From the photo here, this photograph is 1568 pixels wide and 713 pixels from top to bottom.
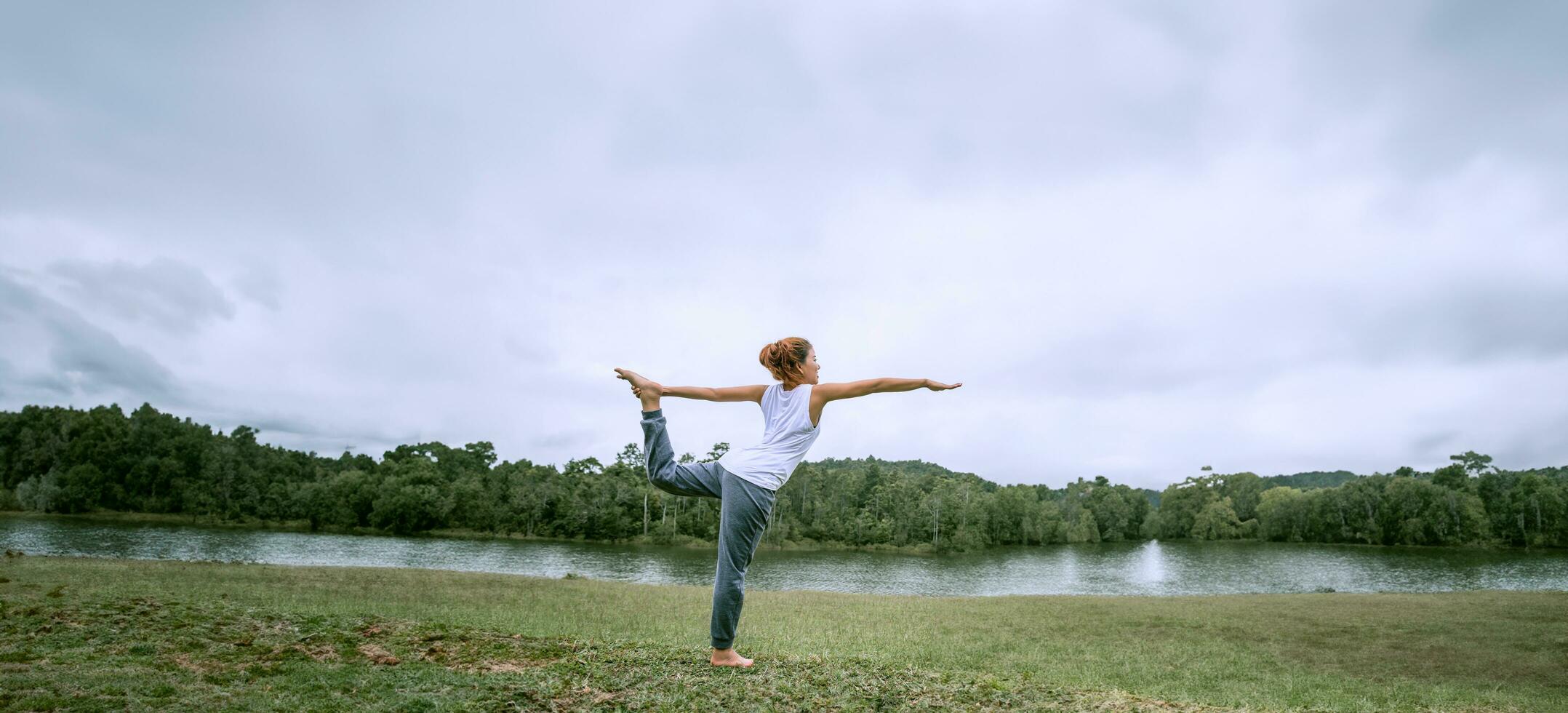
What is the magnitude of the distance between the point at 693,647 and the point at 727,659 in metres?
1.19

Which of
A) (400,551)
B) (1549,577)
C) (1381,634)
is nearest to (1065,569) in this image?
(1549,577)

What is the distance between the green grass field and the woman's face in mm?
Answer: 2325

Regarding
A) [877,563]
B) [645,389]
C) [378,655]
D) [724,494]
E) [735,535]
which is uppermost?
[645,389]

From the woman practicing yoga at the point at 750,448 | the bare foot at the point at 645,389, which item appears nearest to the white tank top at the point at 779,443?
the woman practicing yoga at the point at 750,448

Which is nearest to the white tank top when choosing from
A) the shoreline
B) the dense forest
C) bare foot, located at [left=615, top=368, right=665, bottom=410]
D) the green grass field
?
bare foot, located at [left=615, top=368, right=665, bottom=410]

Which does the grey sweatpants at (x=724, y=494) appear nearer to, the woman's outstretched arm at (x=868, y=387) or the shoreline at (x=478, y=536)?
the woman's outstretched arm at (x=868, y=387)

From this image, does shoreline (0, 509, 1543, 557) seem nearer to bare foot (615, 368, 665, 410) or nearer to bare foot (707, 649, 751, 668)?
bare foot (707, 649, 751, 668)

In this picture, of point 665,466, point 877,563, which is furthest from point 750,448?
point 877,563

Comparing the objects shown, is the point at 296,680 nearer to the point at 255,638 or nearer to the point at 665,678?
the point at 255,638

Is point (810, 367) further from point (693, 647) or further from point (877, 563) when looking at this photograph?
point (877, 563)

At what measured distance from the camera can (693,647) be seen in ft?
23.5

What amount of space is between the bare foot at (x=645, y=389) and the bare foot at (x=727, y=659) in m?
2.14

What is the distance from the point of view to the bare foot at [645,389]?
5660 mm

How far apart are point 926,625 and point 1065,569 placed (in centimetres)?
5140
